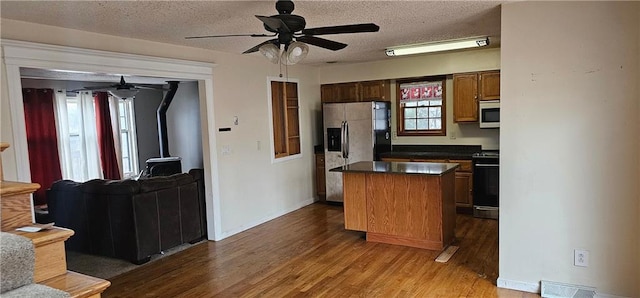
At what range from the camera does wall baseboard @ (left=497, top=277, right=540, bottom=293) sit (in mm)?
3150

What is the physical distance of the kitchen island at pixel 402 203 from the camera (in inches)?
164

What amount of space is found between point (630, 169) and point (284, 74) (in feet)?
14.1

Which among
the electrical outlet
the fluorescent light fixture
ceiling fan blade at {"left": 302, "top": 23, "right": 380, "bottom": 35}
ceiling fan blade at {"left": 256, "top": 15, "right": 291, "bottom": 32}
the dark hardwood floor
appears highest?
the fluorescent light fixture

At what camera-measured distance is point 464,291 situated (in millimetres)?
3215

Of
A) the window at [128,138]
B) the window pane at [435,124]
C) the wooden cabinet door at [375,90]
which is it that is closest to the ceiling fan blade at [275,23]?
the wooden cabinet door at [375,90]

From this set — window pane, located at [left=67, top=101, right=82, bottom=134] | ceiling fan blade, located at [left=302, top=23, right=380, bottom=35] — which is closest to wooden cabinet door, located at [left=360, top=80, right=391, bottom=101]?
ceiling fan blade, located at [left=302, top=23, right=380, bottom=35]

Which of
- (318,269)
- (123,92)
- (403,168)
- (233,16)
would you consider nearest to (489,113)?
(403,168)

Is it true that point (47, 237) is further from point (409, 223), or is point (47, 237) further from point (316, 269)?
point (409, 223)

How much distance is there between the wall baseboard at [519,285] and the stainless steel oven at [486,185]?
2.19 meters

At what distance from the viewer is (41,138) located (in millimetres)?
6133

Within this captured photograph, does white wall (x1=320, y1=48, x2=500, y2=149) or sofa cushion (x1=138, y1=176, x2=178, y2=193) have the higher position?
white wall (x1=320, y1=48, x2=500, y2=149)

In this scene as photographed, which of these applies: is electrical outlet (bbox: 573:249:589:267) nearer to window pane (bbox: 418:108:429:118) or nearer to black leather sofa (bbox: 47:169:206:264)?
window pane (bbox: 418:108:429:118)

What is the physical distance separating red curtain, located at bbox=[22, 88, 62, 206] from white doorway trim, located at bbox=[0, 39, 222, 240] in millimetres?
3110

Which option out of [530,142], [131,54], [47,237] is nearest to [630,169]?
[530,142]
